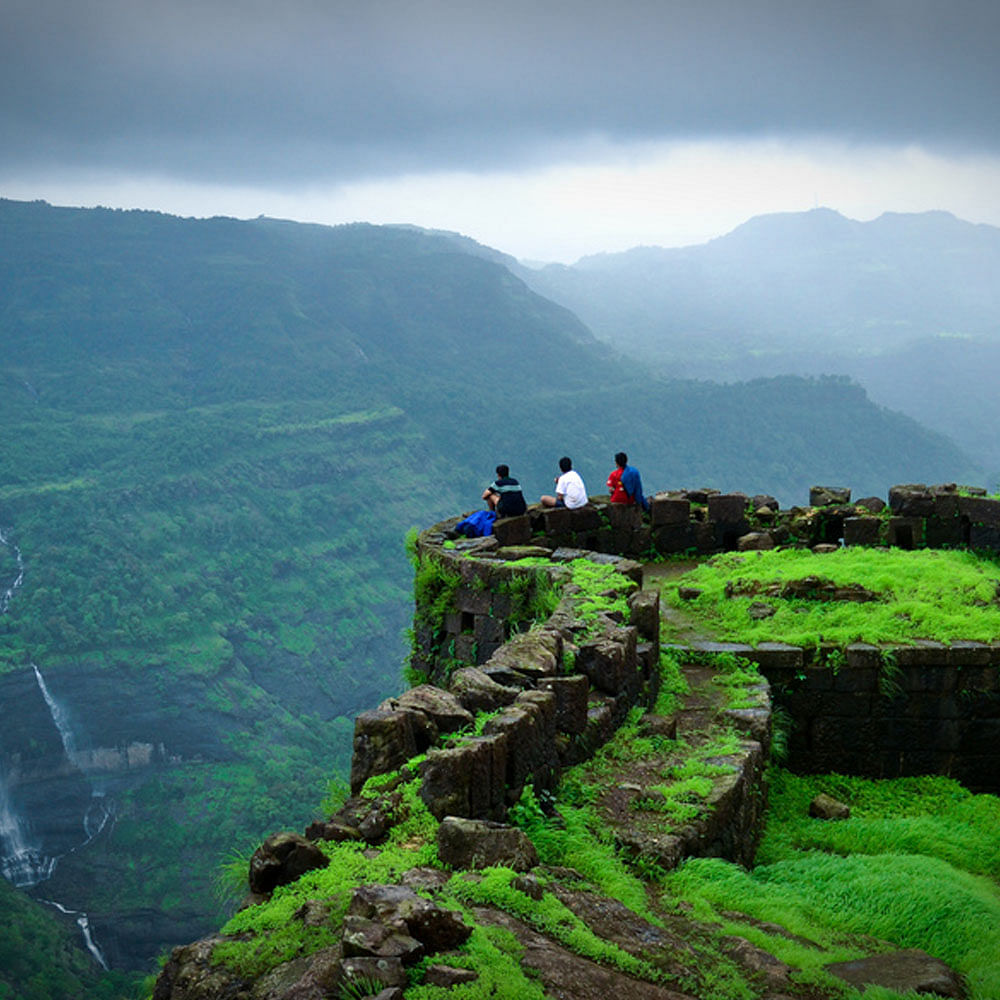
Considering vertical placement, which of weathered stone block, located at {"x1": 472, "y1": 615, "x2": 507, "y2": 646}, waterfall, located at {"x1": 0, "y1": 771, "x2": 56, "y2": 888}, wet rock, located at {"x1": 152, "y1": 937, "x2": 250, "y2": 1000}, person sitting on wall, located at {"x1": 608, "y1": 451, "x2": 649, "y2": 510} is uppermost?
person sitting on wall, located at {"x1": 608, "y1": 451, "x2": 649, "y2": 510}

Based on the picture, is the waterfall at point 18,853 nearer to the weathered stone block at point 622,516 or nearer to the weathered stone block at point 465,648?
the weathered stone block at point 622,516

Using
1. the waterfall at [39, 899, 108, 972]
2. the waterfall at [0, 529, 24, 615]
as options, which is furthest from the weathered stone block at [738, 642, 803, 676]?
the waterfall at [0, 529, 24, 615]

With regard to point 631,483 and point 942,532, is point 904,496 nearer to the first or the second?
point 942,532

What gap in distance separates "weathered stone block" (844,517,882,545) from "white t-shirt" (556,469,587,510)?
15.1ft

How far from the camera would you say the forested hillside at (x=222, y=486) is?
78.2 meters

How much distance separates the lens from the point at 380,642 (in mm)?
111000

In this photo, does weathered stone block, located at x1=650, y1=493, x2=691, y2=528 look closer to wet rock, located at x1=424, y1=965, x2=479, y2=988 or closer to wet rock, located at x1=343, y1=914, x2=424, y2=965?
wet rock, located at x1=343, y1=914, x2=424, y2=965

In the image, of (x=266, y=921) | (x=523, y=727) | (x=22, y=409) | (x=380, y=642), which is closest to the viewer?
(x=266, y=921)

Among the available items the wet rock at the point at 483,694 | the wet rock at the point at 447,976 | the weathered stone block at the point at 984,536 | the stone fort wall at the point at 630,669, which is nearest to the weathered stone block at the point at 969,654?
the stone fort wall at the point at 630,669

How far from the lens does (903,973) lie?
6.05 m

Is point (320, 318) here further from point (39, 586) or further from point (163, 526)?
point (39, 586)

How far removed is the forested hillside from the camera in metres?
78.2

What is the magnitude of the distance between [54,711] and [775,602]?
84072mm

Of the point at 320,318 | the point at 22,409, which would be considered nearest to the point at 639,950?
the point at 22,409
